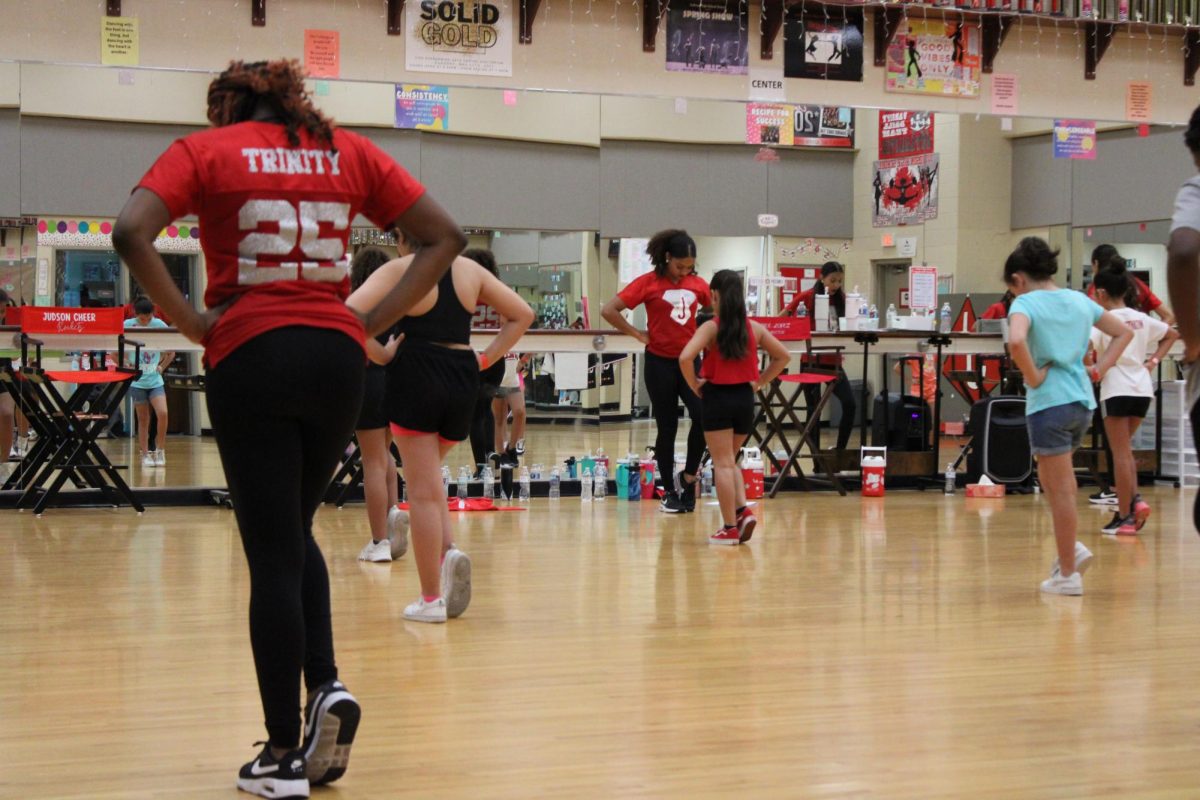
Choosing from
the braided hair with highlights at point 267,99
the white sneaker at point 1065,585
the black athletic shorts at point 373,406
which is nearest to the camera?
the braided hair with highlights at point 267,99

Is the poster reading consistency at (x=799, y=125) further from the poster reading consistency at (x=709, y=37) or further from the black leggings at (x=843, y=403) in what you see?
the black leggings at (x=843, y=403)

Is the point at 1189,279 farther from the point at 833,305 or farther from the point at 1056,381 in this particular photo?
the point at 833,305

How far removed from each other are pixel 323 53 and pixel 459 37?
889 millimetres

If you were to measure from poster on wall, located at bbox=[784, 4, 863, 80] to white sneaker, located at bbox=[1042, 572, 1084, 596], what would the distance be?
501cm

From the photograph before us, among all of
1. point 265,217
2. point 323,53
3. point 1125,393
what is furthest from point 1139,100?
point 265,217

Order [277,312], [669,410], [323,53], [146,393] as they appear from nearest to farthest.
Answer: [277,312], [669,410], [323,53], [146,393]

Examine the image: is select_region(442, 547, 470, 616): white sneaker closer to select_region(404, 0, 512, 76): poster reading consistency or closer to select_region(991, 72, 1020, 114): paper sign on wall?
select_region(404, 0, 512, 76): poster reading consistency

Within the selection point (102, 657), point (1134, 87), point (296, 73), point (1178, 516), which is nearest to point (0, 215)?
point (102, 657)

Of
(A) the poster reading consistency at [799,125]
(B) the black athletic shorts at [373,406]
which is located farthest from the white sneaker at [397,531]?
(A) the poster reading consistency at [799,125]

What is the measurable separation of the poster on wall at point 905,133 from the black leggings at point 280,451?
810cm

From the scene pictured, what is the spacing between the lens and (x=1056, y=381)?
5.45 meters

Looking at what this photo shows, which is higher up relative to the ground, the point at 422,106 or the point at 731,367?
the point at 422,106

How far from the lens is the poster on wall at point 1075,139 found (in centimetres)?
1039

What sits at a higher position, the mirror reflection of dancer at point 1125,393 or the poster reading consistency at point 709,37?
the poster reading consistency at point 709,37
